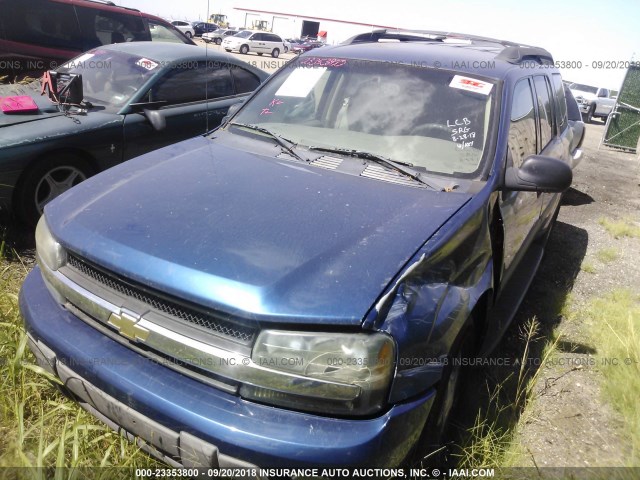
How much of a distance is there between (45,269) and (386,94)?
2.00 m

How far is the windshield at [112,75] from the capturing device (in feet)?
14.9

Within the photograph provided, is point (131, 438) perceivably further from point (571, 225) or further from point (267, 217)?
point (571, 225)

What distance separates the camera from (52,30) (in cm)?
697

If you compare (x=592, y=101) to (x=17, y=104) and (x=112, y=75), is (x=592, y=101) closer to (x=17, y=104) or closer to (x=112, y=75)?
(x=112, y=75)

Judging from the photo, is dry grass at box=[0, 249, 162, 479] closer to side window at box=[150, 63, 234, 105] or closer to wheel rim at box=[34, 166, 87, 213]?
wheel rim at box=[34, 166, 87, 213]

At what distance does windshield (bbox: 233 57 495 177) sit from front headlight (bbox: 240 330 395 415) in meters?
1.25

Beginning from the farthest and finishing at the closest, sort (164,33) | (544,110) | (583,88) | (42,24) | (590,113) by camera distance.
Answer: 1. (583,88)
2. (590,113)
3. (164,33)
4. (42,24)
5. (544,110)

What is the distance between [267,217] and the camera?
1964 millimetres

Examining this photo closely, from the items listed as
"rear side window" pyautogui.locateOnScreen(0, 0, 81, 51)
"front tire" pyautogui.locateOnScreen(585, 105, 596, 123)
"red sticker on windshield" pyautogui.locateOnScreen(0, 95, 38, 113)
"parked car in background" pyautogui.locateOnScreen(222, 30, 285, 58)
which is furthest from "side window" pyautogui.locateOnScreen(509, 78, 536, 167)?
"parked car in background" pyautogui.locateOnScreen(222, 30, 285, 58)

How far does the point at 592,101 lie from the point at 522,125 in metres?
21.5

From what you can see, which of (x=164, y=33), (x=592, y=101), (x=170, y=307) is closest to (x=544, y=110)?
(x=170, y=307)

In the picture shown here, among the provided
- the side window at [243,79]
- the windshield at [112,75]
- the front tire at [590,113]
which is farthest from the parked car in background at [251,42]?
the windshield at [112,75]

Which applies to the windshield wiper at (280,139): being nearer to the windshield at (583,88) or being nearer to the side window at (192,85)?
the side window at (192,85)

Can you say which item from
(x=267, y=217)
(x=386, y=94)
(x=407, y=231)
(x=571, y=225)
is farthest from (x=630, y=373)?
(x=571, y=225)
